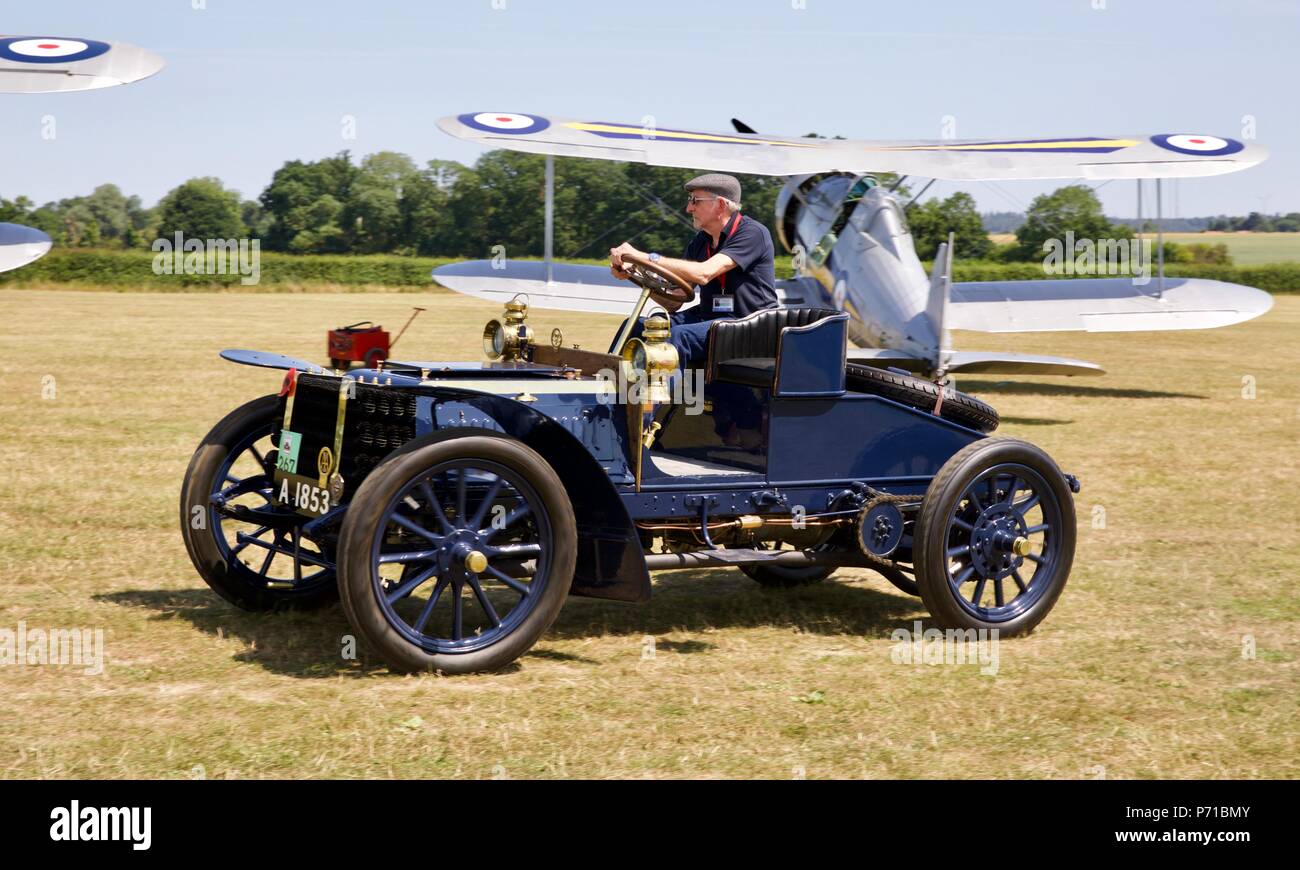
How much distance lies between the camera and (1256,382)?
21156 millimetres

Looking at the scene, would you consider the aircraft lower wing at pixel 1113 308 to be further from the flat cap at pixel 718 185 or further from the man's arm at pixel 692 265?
the man's arm at pixel 692 265

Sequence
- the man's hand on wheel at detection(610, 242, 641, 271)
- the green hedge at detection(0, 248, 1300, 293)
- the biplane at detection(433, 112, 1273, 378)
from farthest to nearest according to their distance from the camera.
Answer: the green hedge at detection(0, 248, 1300, 293) → the biplane at detection(433, 112, 1273, 378) → the man's hand on wheel at detection(610, 242, 641, 271)

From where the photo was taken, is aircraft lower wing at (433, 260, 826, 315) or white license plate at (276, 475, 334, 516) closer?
white license plate at (276, 475, 334, 516)

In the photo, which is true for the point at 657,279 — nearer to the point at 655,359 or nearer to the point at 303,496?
the point at 655,359

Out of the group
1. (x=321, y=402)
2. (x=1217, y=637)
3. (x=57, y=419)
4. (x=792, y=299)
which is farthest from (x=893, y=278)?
(x=321, y=402)

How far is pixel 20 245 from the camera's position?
30.8 feet

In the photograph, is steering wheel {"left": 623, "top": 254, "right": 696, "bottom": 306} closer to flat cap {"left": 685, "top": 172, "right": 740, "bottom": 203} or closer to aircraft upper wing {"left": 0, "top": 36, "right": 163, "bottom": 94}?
flat cap {"left": 685, "top": 172, "right": 740, "bottom": 203}

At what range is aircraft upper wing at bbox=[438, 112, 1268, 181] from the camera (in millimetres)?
16250

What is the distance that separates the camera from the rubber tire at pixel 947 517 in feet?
19.5

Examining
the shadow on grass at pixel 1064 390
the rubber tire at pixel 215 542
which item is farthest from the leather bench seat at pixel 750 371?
the shadow on grass at pixel 1064 390

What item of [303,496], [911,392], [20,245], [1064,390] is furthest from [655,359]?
[1064,390]

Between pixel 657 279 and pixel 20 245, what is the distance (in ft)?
18.3

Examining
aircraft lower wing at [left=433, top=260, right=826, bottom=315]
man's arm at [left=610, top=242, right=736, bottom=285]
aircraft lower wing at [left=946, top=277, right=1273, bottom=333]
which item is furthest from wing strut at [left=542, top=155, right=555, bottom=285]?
man's arm at [left=610, top=242, right=736, bottom=285]

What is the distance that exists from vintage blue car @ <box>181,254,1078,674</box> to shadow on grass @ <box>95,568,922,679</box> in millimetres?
221
